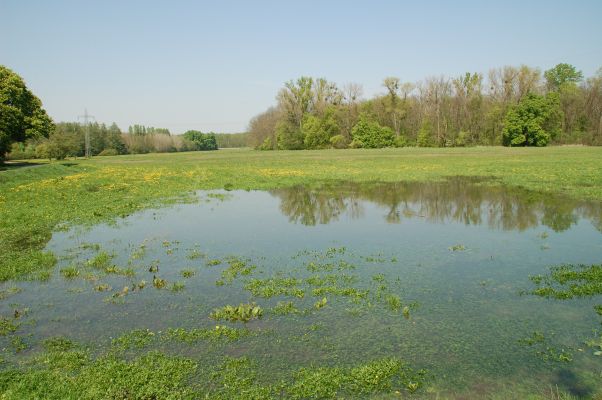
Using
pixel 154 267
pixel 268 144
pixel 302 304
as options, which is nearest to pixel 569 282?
pixel 302 304

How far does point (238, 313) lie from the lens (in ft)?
29.5

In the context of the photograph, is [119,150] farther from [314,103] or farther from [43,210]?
[43,210]

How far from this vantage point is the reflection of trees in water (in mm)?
18609

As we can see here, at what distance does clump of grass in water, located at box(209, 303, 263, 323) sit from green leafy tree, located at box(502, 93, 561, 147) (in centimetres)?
8905

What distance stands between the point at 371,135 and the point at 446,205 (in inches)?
3119

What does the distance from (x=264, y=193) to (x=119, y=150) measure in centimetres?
10334

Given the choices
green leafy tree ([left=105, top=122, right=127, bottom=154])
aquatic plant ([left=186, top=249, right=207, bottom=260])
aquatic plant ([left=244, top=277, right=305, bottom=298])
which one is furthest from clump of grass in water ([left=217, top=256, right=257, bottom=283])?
green leafy tree ([left=105, top=122, right=127, bottom=154])

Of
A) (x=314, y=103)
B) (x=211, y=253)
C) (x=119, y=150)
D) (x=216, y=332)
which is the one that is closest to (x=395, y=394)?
(x=216, y=332)

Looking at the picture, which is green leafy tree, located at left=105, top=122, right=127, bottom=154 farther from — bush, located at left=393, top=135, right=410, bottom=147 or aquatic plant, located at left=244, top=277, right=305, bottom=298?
aquatic plant, located at left=244, top=277, right=305, bottom=298

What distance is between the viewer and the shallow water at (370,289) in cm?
718

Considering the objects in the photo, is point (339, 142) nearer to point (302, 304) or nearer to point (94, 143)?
point (94, 143)

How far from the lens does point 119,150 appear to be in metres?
119

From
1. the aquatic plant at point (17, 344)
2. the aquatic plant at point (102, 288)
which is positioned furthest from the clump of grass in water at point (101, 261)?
the aquatic plant at point (17, 344)

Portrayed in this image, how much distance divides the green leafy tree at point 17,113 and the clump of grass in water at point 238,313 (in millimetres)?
48312
